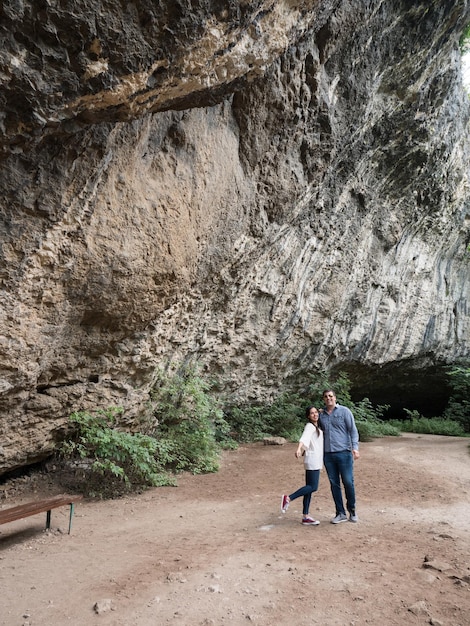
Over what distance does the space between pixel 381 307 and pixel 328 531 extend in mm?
9676

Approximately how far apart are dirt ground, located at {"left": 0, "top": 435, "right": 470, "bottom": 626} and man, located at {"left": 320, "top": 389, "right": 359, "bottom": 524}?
8.2 inches

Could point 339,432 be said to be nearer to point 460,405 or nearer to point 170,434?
point 170,434

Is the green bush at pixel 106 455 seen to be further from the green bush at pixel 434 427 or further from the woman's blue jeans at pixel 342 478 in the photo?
the green bush at pixel 434 427

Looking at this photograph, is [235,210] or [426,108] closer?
[235,210]

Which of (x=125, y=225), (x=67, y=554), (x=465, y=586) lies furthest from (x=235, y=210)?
(x=465, y=586)

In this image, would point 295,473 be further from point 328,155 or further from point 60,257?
point 328,155

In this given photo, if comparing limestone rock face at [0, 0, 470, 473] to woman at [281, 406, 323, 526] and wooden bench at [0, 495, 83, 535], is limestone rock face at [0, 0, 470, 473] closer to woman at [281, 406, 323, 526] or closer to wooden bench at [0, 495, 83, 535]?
wooden bench at [0, 495, 83, 535]

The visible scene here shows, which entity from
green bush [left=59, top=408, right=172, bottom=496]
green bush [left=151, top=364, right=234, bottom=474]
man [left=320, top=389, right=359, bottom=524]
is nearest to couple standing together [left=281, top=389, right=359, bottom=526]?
man [left=320, top=389, right=359, bottom=524]

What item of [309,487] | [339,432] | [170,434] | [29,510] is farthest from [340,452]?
[170,434]

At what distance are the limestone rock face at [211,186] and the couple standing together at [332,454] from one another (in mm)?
2637

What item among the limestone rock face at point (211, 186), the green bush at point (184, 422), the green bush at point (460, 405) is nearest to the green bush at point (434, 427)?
the green bush at point (460, 405)

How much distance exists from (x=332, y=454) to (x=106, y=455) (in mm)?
2916

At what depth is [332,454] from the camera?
4832 mm

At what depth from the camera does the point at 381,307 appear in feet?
43.8
